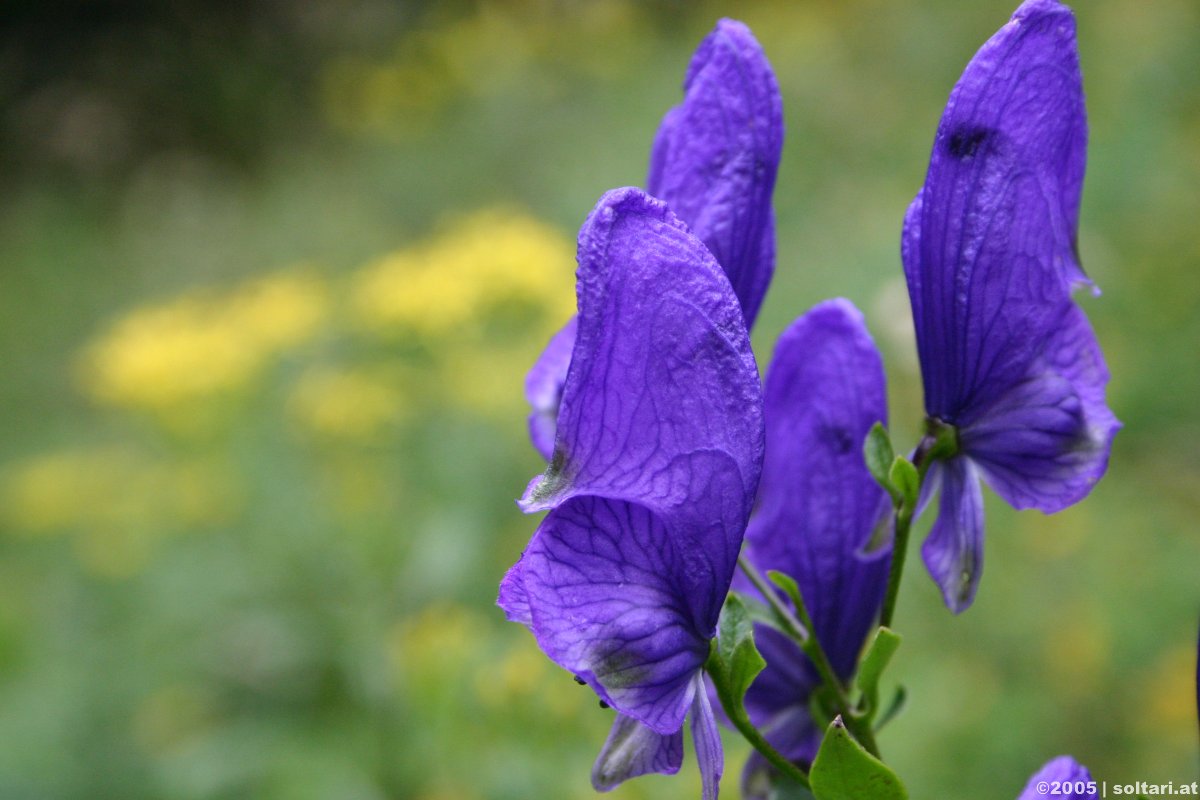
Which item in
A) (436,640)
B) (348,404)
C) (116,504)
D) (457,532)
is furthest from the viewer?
(116,504)

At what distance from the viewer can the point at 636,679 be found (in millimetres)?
456

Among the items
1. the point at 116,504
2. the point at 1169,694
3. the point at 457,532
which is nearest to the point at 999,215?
the point at 1169,694

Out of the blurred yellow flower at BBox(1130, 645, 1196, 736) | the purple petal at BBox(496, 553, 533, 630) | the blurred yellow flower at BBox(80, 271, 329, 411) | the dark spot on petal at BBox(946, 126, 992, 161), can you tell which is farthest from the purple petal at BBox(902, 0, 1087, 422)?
the blurred yellow flower at BBox(80, 271, 329, 411)

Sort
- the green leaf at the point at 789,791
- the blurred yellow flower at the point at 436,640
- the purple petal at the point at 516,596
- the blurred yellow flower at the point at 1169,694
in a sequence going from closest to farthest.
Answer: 1. the purple petal at the point at 516,596
2. the green leaf at the point at 789,791
3. the blurred yellow flower at the point at 436,640
4. the blurred yellow flower at the point at 1169,694

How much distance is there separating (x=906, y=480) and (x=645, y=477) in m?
0.11

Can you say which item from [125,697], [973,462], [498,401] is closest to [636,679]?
[973,462]

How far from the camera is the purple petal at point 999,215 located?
496mm

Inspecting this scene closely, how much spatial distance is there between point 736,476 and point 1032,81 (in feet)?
0.68

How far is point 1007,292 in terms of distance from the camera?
1.70ft

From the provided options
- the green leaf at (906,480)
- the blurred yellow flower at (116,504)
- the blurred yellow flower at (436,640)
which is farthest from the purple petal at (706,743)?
the blurred yellow flower at (116,504)

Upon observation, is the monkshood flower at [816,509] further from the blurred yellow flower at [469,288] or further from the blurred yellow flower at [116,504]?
the blurred yellow flower at [116,504]

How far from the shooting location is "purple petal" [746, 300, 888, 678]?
605 millimetres

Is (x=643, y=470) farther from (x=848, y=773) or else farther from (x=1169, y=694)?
(x=1169, y=694)

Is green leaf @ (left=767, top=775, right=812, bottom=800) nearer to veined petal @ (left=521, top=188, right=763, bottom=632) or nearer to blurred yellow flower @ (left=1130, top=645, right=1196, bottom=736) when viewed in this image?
veined petal @ (left=521, top=188, right=763, bottom=632)
